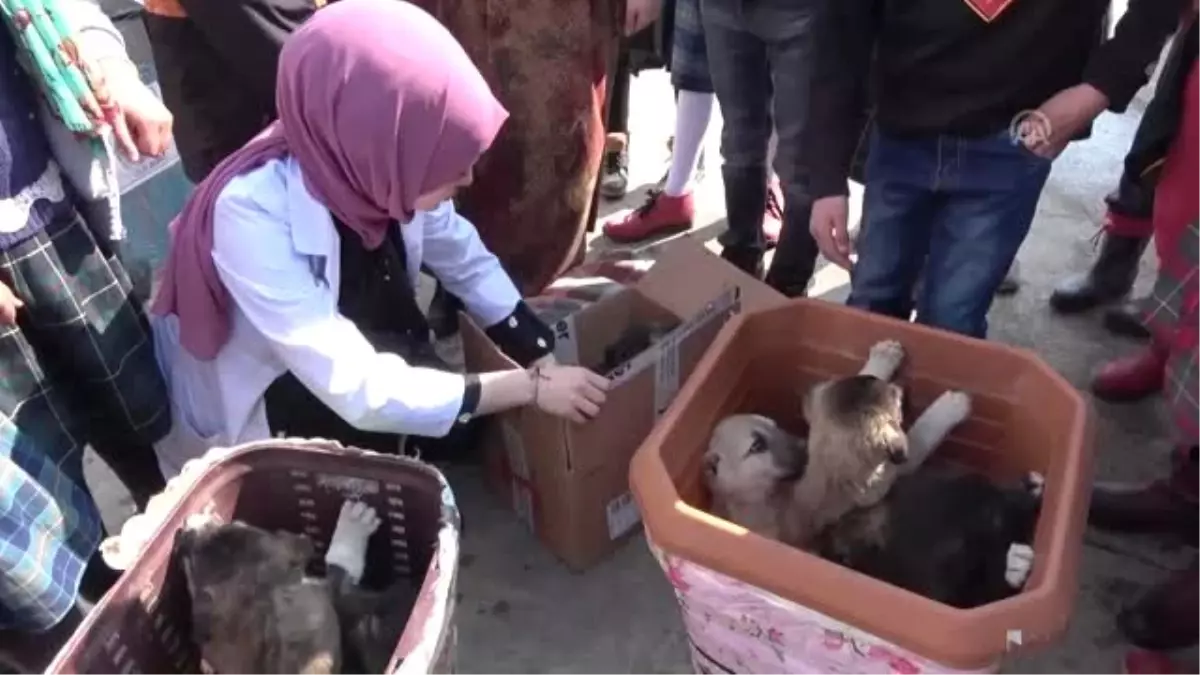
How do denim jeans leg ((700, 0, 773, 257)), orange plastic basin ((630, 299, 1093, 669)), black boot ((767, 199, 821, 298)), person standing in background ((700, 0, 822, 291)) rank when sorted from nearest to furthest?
orange plastic basin ((630, 299, 1093, 669)) < person standing in background ((700, 0, 822, 291)) < denim jeans leg ((700, 0, 773, 257)) < black boot ((767, 199, 821, 298))

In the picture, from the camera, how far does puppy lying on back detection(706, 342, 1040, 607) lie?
1368 millimetres

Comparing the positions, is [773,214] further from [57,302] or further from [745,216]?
[57,302]

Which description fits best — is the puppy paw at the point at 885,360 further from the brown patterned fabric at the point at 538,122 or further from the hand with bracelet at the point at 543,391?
the brown patterned fabric at the point at 538,122

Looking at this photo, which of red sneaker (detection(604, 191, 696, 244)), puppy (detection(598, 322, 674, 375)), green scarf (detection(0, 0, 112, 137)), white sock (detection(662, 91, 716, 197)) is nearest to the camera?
green scarf (detection(0, 0, 112, 137))

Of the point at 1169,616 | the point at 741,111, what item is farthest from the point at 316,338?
the point at 1169,616

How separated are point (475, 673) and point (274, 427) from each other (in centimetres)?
47

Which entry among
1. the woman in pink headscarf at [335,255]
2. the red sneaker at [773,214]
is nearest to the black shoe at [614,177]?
the red sneaker at [773,214]

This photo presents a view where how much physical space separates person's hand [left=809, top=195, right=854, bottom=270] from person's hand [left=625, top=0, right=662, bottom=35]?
2.08 feet

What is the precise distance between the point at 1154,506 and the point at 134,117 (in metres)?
1.58

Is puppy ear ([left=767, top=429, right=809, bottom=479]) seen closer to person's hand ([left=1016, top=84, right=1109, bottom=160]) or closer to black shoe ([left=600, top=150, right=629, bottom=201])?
person's hand ([left=1016, top=84, right=1109, bottom=160])

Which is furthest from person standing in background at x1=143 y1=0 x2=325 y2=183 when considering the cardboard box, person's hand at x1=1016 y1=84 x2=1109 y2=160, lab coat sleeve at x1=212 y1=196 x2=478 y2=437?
person's hand at x1=1016 y1=84 x2=1109 y2=160

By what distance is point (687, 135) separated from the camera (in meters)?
2.49

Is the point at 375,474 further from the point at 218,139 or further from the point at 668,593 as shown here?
the point at 218,139

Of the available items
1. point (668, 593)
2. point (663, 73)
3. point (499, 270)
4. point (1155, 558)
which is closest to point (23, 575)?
point (499, 270)
